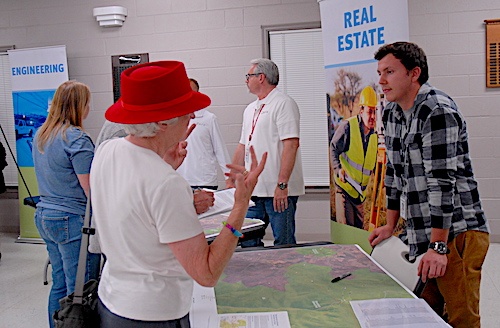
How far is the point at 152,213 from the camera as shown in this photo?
127cm

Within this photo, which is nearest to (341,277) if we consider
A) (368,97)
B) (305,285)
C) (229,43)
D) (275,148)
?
(305,285)

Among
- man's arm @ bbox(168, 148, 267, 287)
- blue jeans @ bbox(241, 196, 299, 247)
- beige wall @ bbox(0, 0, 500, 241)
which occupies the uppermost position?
beige wall @ bbox(0, 0, 500, 241)

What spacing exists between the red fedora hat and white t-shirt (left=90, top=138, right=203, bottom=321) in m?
0.08

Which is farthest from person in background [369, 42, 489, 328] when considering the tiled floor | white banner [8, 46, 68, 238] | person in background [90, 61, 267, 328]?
white banner [8, 46, 68, 238]

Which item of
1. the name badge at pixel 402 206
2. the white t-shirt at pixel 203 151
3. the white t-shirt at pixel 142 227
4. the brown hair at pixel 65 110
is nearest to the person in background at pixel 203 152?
the white t-shirt at pixel 203 151

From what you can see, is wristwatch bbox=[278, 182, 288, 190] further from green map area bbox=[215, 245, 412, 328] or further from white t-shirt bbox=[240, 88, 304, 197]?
green map area bbox=[215, 245, 412, 328]

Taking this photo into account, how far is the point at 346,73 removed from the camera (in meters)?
3.03

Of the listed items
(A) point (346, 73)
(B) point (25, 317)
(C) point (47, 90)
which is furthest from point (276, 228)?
(C) point (47, 90)

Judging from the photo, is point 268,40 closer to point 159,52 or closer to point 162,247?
point 159,52

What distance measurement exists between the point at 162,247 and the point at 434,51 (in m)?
4.33

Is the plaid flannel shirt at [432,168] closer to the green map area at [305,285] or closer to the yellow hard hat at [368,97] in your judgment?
A: the green map area at [305,285]

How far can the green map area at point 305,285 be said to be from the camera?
1640 mm

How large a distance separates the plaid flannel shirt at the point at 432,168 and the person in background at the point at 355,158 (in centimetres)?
57

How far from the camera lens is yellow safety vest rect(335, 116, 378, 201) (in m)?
2.86
